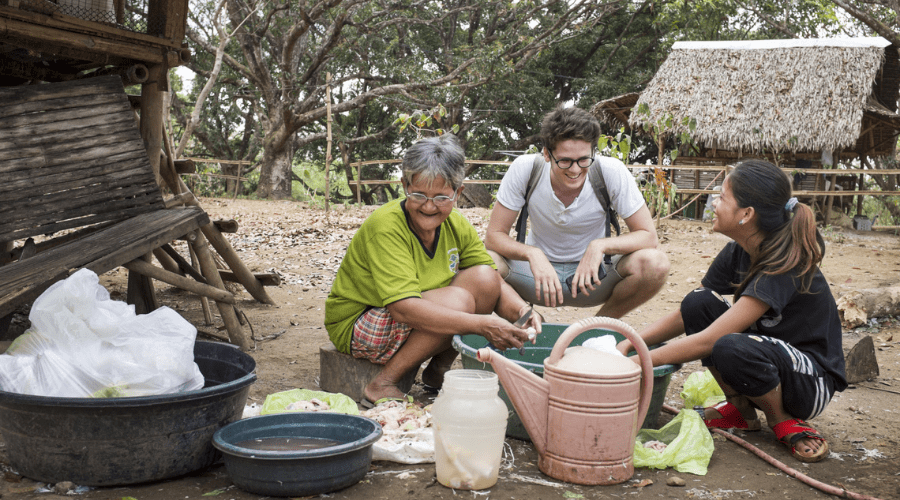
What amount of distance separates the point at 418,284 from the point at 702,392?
146 centimetres

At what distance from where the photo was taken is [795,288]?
248 cm

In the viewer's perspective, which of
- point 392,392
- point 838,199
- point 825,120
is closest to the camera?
point 392,392

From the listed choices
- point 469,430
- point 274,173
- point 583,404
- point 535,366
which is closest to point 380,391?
point 535,366

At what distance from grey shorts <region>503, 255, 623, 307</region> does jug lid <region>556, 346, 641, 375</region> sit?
50.7 inches

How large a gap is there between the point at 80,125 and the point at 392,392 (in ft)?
8.13

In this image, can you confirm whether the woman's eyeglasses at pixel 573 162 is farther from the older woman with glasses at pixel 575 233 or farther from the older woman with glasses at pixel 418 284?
the older woman with glasses at pixel 418 284

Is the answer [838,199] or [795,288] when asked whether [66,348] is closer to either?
[795,288]

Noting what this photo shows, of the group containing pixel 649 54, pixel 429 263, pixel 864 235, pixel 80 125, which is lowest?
pixel 864 235

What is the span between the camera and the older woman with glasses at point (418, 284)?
105 inches

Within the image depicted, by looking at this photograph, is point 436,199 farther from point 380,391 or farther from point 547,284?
point 380,391

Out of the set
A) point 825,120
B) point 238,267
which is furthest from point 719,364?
point 825,120

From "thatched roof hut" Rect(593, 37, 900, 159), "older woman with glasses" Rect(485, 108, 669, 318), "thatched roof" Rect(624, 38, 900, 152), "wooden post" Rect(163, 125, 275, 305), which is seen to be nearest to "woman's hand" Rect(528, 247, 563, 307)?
"older woman with glasses" Rect(485, 108, 669, 318)

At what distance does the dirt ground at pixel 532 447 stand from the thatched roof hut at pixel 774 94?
5.14 m

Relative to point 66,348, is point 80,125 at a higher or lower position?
higher
